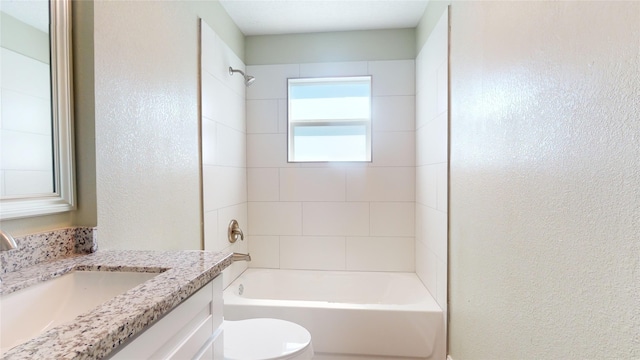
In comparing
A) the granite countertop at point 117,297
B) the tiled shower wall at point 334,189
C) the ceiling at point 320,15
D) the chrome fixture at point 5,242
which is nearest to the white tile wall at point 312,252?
the tiled shower wall at point 334,189

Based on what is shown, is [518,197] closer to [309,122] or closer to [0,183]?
[0,183]

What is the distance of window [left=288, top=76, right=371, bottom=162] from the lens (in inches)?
105

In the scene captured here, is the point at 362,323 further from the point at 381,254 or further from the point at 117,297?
the point at 117,297

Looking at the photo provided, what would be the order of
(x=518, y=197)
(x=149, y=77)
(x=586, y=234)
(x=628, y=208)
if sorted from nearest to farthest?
(x=628, y=208) → (x=586, y=234) → (x=518, y=197) → (x=149, y=77)

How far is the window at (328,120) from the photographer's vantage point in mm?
2670

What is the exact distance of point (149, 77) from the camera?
1372 millimetres

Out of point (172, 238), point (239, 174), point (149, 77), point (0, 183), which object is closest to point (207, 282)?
point (0, 183)

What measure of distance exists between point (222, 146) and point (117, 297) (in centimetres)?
158

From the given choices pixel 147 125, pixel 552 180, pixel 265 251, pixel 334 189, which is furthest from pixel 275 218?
pixel 552 180

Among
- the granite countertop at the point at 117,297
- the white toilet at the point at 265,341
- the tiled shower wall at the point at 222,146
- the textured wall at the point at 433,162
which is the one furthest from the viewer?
the tiled shower wall at the point at 222,146

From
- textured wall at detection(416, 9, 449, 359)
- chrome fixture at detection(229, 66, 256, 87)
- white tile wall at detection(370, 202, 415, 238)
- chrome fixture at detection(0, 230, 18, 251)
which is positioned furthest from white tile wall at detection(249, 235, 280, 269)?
chrome fixture at detection(0, 230, 18, 251)

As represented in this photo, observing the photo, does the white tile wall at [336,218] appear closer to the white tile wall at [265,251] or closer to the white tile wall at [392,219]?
the white tile wall at [392,219]

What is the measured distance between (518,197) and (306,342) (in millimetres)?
1074

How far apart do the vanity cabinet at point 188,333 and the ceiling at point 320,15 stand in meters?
1.97
